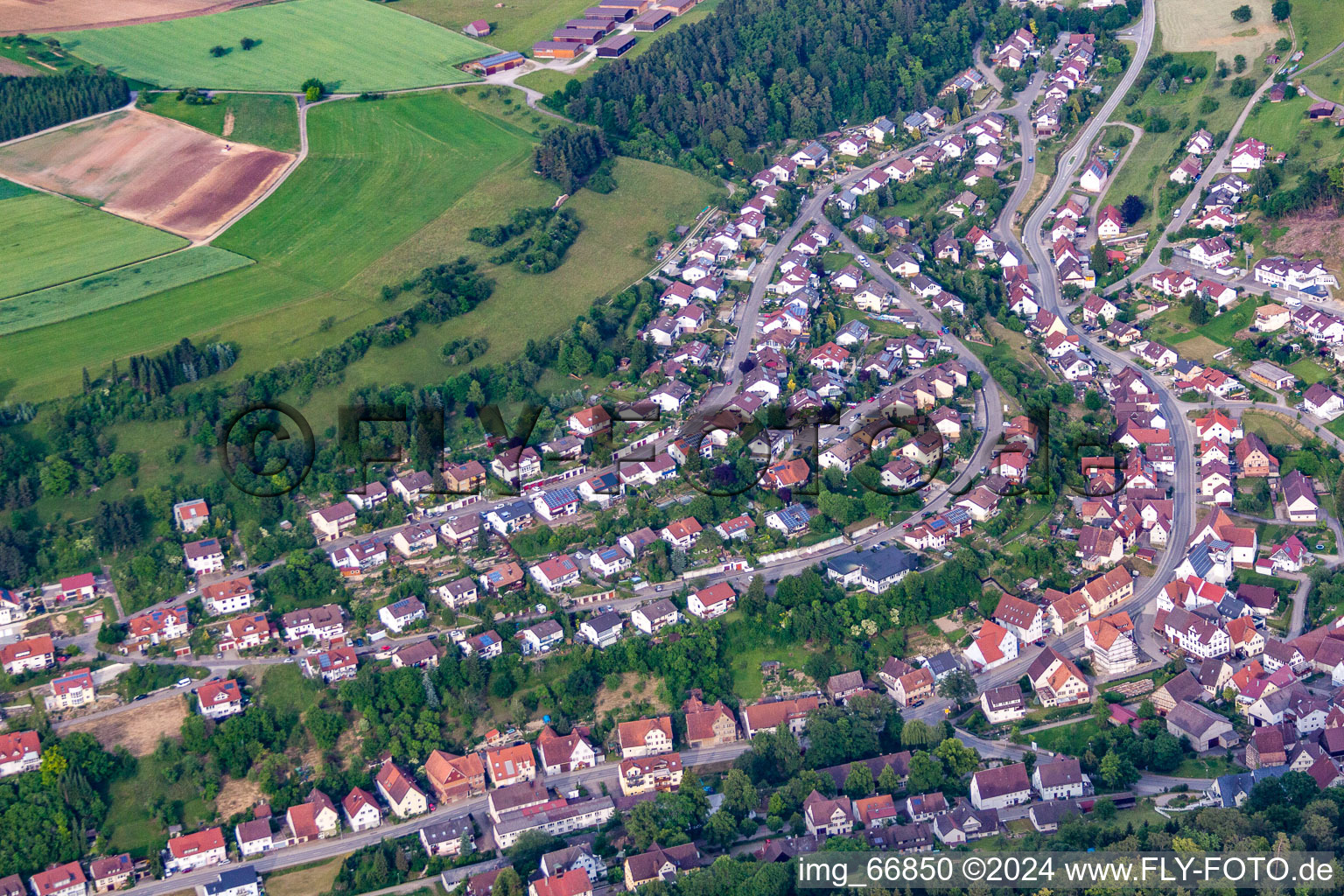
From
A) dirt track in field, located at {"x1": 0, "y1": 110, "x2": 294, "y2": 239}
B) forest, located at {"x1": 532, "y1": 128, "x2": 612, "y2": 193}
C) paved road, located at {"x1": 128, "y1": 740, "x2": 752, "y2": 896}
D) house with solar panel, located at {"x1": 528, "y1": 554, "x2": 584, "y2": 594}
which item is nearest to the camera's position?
paved road, located at {"x1": 128, "y1": 740, "x2": 752, "y2": 896}

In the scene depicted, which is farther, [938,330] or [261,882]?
[938,330]

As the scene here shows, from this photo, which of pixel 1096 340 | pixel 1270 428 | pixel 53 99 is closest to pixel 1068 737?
pixel 1270 428

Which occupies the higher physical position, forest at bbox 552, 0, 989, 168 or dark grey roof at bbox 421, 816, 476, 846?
forest at bbox 552, 0, 989, 168

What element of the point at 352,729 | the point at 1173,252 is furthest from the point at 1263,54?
the point at 352,729

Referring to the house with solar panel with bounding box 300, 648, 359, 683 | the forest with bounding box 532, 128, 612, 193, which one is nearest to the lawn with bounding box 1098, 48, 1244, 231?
the forest with bounding box 532, 128, 612, 193

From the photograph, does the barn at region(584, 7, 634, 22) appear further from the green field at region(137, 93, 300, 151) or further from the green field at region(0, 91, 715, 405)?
the green field at region(137, 93, 300, 151)

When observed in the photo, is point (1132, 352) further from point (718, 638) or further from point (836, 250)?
point (718, 638)
